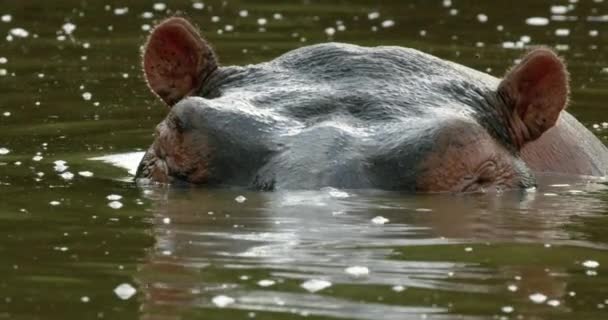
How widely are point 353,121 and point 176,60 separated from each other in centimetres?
139

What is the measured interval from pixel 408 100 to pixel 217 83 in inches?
48.1

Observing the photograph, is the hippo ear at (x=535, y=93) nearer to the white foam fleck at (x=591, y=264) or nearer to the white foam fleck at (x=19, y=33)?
the white foam fleck at (x=591, y=264)

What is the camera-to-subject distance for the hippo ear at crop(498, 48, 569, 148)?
30.4 ft

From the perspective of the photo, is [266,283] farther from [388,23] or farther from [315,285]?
[388,23]

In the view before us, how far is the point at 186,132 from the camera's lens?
28.8 feet

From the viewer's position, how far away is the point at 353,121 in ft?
28.9

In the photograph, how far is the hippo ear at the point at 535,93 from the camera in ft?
30.4

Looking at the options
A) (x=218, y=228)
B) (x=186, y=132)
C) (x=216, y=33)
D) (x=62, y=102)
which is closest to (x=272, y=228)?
(x=218, y=228)

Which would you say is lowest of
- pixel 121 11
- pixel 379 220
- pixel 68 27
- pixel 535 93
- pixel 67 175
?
pixel 379 220

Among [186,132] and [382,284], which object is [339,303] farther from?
[186,132]

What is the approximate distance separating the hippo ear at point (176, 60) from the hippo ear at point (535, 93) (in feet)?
5.45

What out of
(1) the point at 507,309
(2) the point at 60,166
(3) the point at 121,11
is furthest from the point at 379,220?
(3) the point at 121,11

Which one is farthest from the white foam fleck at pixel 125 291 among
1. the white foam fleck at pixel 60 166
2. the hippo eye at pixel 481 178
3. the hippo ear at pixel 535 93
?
the white foam fleck at pixel 60 166

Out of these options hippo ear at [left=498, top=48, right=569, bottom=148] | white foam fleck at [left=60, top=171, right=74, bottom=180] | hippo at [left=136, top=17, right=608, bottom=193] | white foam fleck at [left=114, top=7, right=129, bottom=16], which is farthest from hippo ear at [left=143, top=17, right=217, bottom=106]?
white foam fleck at [left=114, top=7, right=129, bottom=16]
